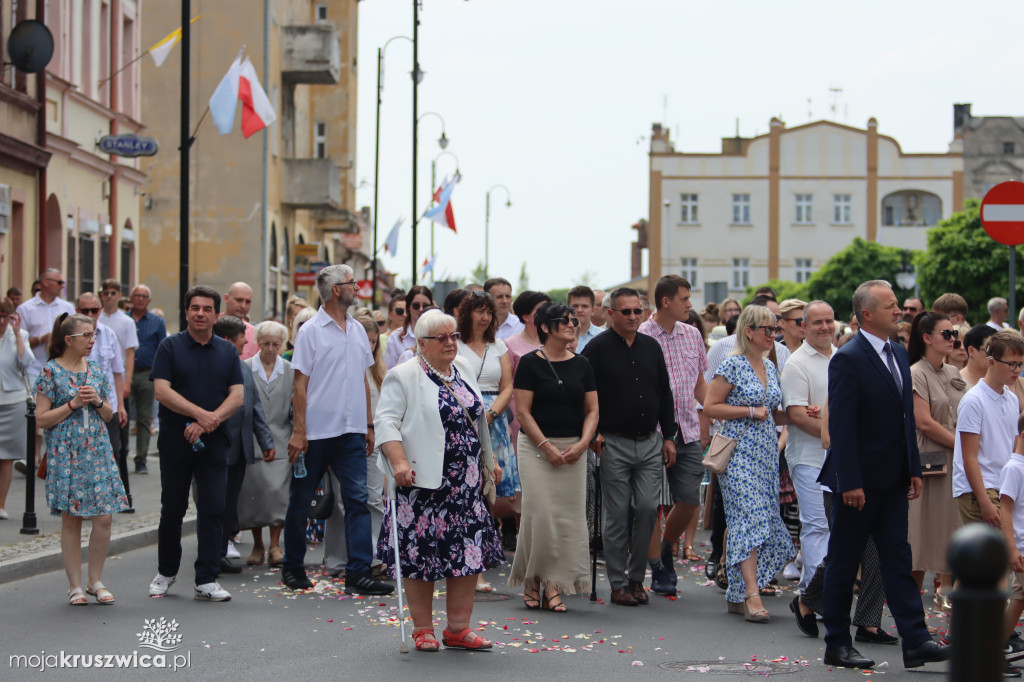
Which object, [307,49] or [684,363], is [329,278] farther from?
[307,49]

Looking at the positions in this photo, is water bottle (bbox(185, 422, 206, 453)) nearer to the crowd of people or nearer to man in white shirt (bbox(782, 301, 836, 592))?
the crowd of people

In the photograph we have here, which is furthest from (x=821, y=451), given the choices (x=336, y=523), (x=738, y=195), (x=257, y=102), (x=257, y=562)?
(x=738, y=195)

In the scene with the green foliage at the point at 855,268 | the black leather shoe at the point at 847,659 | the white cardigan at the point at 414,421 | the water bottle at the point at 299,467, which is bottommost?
the black leather shoe at the point at 847,659

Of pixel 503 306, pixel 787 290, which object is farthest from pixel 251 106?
pixel 787 290

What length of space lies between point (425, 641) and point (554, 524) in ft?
5.56

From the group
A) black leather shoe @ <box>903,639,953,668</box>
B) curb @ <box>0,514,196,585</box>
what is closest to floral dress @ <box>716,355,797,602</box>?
black leather shoe @ <box>903,639,953,668</box>

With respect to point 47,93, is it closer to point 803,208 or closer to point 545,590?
point 545,590

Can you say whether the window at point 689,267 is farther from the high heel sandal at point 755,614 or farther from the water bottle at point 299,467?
the high heel sandal at point 755,614

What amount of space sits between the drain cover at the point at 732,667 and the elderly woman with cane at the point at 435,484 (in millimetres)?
1135

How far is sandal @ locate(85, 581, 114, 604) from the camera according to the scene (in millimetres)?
8977

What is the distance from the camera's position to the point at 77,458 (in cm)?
915

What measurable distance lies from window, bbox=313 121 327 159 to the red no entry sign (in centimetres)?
3960

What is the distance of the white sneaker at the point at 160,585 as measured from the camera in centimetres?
931

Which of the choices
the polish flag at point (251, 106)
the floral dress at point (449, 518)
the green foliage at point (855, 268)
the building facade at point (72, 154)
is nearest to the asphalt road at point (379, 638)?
the floral dress at point (449, 518)
